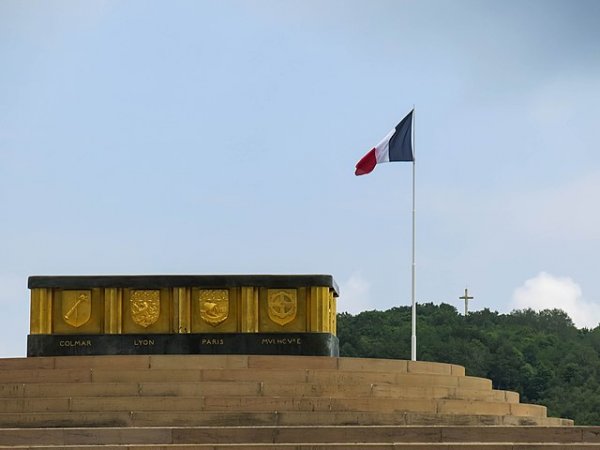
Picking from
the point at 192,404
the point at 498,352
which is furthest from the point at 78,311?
the point at 498,352

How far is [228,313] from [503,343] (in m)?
52.8

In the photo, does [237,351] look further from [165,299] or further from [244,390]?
[244,390]

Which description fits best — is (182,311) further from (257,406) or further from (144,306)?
(257,406)

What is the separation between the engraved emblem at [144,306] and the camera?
28906mm

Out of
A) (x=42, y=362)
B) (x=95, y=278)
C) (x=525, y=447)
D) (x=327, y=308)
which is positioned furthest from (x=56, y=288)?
(x=525, y=447)

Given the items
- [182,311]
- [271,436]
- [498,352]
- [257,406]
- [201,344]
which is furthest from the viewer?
[498,352]

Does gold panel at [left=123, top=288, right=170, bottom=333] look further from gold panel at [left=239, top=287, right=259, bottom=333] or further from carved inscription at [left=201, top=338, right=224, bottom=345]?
gold panel at [left=239, top=287, right=259, bottom=333]

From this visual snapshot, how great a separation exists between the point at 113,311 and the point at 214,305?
2.07 metres

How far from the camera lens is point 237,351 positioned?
2867 cm

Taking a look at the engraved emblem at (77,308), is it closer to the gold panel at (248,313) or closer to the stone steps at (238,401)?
the stone steps at (238,401)

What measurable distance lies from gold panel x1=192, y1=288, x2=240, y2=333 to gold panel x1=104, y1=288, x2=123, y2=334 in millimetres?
1505

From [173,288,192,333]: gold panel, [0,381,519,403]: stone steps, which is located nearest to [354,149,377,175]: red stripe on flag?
[173,288,192,333]: gold panel

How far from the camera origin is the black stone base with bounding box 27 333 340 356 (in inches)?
1129

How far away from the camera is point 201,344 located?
94.2 ft
